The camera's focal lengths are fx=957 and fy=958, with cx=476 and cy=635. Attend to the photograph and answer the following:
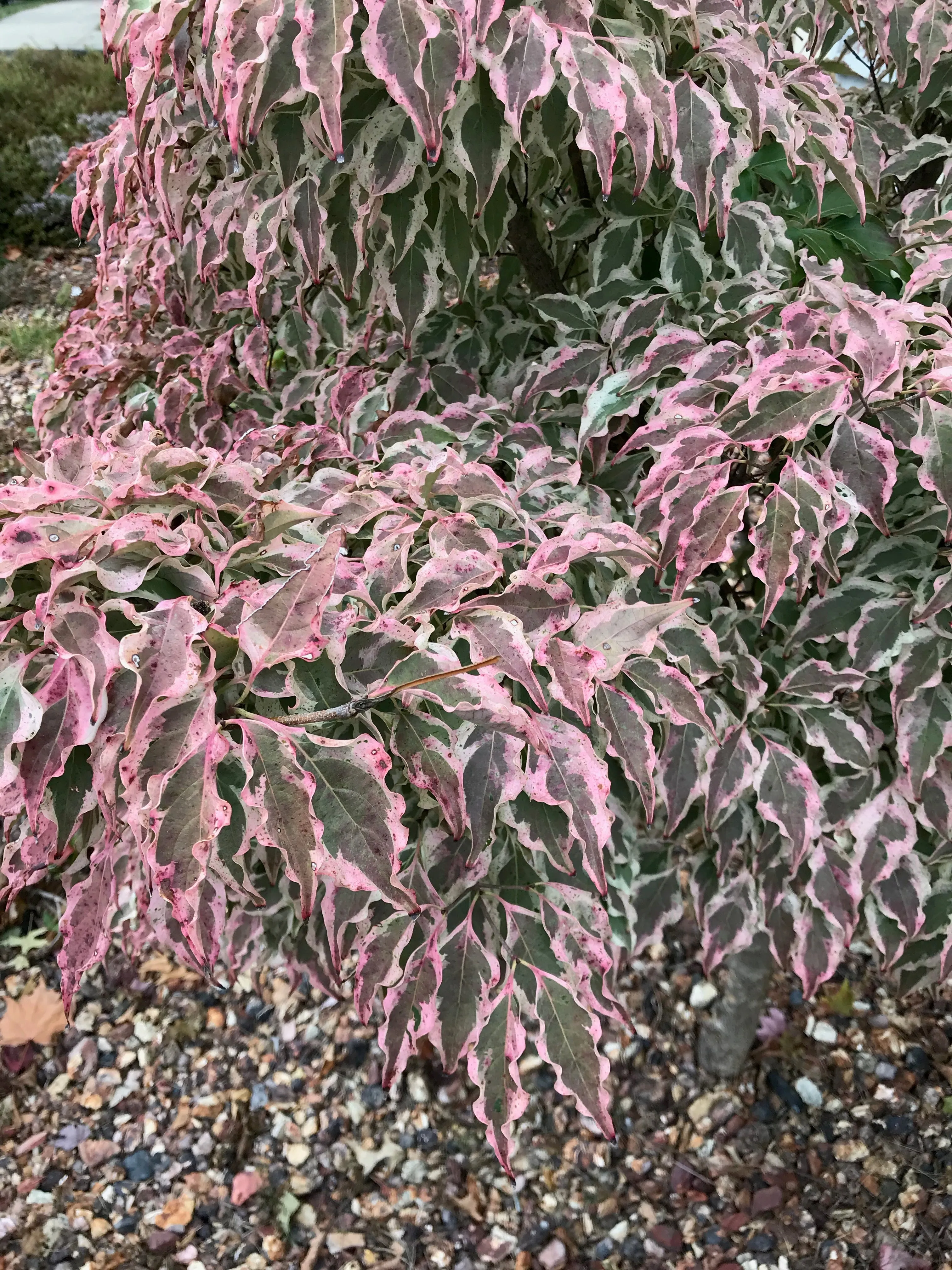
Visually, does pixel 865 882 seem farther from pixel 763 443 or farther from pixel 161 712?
pixel 161 712

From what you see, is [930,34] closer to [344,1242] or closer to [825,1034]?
[825,1034]

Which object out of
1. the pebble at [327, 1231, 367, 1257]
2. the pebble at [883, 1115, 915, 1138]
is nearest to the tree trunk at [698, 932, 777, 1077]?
the pebble at [883, 1115, 915, 1138]

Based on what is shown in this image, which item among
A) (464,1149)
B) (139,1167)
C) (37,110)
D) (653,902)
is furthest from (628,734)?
(37,110)

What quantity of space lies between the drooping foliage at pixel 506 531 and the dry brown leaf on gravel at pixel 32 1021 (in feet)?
3.77

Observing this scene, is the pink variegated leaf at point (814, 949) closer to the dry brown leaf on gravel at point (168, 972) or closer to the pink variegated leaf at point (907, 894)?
the pink variegated leaf at point (907, 894)

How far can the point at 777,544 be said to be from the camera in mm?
937

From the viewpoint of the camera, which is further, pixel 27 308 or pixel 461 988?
pixel 27 308

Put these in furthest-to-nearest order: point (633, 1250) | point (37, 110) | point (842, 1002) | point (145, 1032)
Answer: point (37, 110) < point (145, 1032) < point (842, 1002) < point (633, 1250)

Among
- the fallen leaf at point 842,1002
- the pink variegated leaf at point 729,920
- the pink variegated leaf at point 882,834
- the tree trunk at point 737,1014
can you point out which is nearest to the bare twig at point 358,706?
the pink variegated leaf at point 882,834

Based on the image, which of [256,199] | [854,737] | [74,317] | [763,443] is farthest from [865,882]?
[74,317]

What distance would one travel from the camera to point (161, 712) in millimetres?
678

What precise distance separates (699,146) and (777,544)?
1.47 feet

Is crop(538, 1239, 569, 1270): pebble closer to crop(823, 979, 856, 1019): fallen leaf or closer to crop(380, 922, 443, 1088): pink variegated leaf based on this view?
crop(823, 979, 856, 1019): fallen leaf

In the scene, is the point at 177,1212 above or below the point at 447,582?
below
